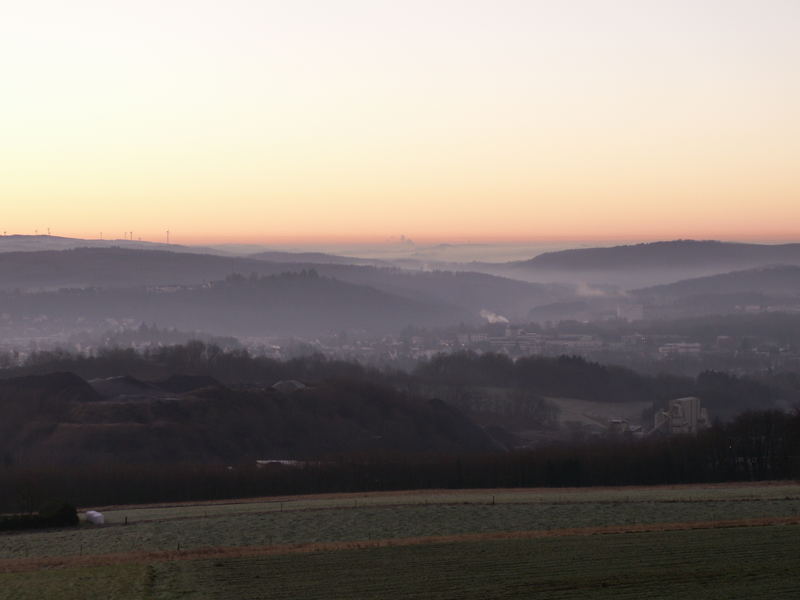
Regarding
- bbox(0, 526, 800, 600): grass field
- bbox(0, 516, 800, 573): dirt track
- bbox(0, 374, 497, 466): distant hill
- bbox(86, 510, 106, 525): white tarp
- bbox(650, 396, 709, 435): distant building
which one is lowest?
bbox(650, 396, 709, 435): distant building

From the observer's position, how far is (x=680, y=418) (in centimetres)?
12081

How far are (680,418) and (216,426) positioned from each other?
50.2 m

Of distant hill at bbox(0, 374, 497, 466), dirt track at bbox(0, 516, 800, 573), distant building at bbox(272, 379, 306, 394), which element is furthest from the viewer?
distant building at bbox(272, 379, 306, 394)

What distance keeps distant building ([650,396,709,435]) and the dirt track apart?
7156cm

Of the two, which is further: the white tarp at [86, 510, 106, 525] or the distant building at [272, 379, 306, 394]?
the distant building at [272, 379, 306, 394]

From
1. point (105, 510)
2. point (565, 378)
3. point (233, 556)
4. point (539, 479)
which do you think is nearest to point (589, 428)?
point (565, 378)

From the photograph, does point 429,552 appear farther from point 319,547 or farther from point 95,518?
point 95,518

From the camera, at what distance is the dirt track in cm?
3747

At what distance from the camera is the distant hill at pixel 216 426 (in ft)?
287

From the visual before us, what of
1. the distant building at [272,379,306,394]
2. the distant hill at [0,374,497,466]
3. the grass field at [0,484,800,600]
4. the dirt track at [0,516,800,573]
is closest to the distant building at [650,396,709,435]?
the distant hill at [0,374,497,466]

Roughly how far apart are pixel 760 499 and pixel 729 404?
102 meters

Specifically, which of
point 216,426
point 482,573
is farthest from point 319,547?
point 216,426

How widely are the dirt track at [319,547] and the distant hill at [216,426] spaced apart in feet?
145

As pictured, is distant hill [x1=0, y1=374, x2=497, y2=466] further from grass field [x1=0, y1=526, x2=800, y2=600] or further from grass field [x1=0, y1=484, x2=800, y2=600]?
grass field [x1=0, y1=526, x2=800, y2=600]
